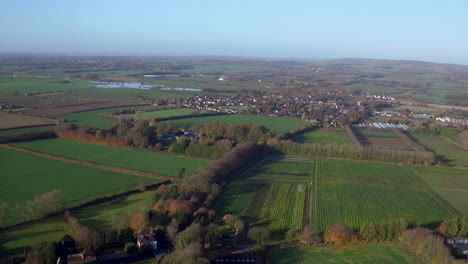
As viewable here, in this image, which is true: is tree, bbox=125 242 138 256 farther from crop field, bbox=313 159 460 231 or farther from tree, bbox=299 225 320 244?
crop field, bbox=313 159 460 231

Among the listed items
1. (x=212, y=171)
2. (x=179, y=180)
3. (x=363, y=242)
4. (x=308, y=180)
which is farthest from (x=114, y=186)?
(x=363, y=242)


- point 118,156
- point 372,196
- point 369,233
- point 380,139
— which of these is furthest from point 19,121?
point 380,139

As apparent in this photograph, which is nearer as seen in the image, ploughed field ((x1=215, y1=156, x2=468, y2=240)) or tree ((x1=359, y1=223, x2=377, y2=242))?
tree ((x1=359, y1=223, x2=377, y2=242))

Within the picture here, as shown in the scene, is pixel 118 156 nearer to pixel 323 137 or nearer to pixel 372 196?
pixel 372 196

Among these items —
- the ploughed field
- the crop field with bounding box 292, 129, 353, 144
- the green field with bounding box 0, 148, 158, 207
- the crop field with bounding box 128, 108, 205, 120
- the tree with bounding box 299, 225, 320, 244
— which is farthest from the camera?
the crop field with bounding box 128, 108, 205, 120

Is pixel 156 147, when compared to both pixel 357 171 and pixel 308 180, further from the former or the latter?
pixel 357 171

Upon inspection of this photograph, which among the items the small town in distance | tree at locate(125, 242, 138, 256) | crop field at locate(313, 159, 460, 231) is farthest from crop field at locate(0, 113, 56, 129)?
crop field at locate(313, 159, 460, 231)
